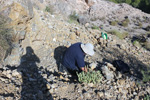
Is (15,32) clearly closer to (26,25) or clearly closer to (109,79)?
(26,25)

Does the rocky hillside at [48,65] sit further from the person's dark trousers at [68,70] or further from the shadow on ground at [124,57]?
the person's dark trousers at [68,70]

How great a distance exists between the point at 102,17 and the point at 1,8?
11412 mm

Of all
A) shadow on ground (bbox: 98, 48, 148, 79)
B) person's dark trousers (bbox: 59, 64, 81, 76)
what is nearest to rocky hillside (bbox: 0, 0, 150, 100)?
shadow on ground (bbox: 98, 48, 148, 79)

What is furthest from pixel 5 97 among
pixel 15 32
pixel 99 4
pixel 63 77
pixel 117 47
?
pixel 99 4

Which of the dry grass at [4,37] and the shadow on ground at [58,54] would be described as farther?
the shadow on ground at [58,54]

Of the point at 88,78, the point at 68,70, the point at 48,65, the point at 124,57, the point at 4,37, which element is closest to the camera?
the point at 88,78

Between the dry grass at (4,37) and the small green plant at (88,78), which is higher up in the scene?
the dry grass at (4,37)

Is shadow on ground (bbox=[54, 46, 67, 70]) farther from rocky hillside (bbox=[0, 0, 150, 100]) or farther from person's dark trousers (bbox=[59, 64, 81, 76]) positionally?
person's dark trousers (bbox=[59, 64, 81, 76])

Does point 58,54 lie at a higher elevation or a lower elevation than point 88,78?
higher

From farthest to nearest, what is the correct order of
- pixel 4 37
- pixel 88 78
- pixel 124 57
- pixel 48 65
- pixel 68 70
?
pixel 124 57 → pixel 48 65 → pixel 68 70 → pixel 4 37 → pixel 88 78

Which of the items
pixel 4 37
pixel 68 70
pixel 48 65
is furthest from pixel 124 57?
pixel 4 37

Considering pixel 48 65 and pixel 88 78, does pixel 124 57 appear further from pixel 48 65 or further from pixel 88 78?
pixel 48 65

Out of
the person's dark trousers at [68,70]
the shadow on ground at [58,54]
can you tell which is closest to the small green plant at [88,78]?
the person's dark trousers at [68,70]

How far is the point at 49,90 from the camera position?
2.91 m
